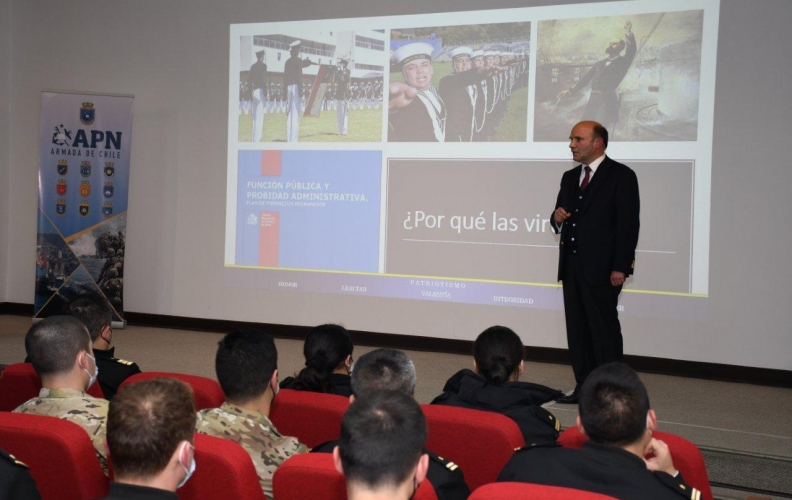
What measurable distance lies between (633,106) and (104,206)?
464 centimetres

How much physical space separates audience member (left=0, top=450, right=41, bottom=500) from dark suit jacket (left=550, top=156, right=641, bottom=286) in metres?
3.25

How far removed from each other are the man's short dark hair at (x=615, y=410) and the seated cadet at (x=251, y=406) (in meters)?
0.76

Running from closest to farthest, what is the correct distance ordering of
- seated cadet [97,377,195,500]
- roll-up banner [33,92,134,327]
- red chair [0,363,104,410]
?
seated cadet [97,377,195,500]
red chair [0,363,104,410]
roll-up banner [33,92,134,327]

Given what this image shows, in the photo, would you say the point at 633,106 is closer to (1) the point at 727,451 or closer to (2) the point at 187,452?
(1) the point at 727,451

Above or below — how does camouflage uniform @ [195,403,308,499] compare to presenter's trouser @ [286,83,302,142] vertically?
below

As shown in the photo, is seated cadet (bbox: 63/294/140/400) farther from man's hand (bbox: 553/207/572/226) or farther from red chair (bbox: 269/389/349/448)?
man's hand (bbox: 553/207/572/226)

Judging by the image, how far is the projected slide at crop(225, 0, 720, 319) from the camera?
211 inches

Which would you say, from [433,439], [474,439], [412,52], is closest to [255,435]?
[433,439]

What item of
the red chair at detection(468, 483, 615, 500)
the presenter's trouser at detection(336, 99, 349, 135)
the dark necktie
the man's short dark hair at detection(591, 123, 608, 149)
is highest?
the presenter's trouser at detection(336, 99, 349, 135)

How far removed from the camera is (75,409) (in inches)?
85.6

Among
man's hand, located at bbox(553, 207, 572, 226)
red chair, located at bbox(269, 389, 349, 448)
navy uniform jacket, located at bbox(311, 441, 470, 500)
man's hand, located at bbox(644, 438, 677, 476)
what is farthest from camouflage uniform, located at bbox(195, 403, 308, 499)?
man's hand, located at bbox(553, 207, 572, 226)

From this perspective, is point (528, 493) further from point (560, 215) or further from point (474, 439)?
point (560, 215)

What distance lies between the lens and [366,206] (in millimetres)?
6340

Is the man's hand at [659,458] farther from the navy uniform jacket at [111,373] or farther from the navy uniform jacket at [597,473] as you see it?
the navy uniform jacket at [111,373]
